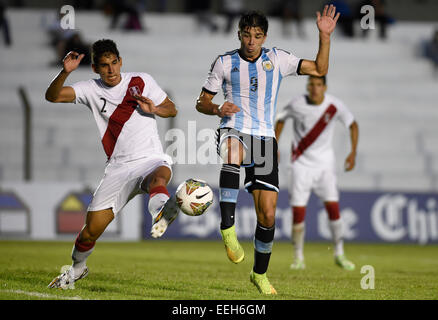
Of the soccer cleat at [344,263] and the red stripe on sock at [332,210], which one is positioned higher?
the red stripe on sock at [332,210]

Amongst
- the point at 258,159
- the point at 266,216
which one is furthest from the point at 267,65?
the point at 266,216

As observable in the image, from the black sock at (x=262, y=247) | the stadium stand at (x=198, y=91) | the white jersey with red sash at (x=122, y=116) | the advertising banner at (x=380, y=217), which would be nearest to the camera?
the black sock at (x=262, y=247)

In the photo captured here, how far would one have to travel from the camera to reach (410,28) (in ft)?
89.4

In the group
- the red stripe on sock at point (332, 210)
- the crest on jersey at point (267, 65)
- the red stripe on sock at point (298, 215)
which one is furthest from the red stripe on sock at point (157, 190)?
the red stripe on sock at point (332, 210)

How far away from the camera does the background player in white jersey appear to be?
1125 centimetres

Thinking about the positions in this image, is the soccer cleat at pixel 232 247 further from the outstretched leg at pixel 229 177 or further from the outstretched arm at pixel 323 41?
the outstretched arm at pixel 323 41

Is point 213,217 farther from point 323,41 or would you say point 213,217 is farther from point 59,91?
point 323,41

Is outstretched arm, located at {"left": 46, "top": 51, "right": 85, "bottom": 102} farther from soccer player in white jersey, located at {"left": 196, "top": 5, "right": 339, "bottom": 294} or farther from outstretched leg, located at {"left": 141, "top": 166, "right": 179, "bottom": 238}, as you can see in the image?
soccer player in white jersey, located at {"left": 196, "top": 5, "right": 339, "bottom": 294}

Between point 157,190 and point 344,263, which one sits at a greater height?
point 157,190

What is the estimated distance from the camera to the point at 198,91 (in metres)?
23.0

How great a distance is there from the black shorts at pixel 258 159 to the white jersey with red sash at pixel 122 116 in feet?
2.20

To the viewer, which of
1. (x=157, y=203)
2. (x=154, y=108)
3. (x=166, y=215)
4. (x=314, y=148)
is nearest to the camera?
(x=166, y=215)

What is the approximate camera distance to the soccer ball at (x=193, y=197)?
6566 mm

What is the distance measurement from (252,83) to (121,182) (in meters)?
1.43
